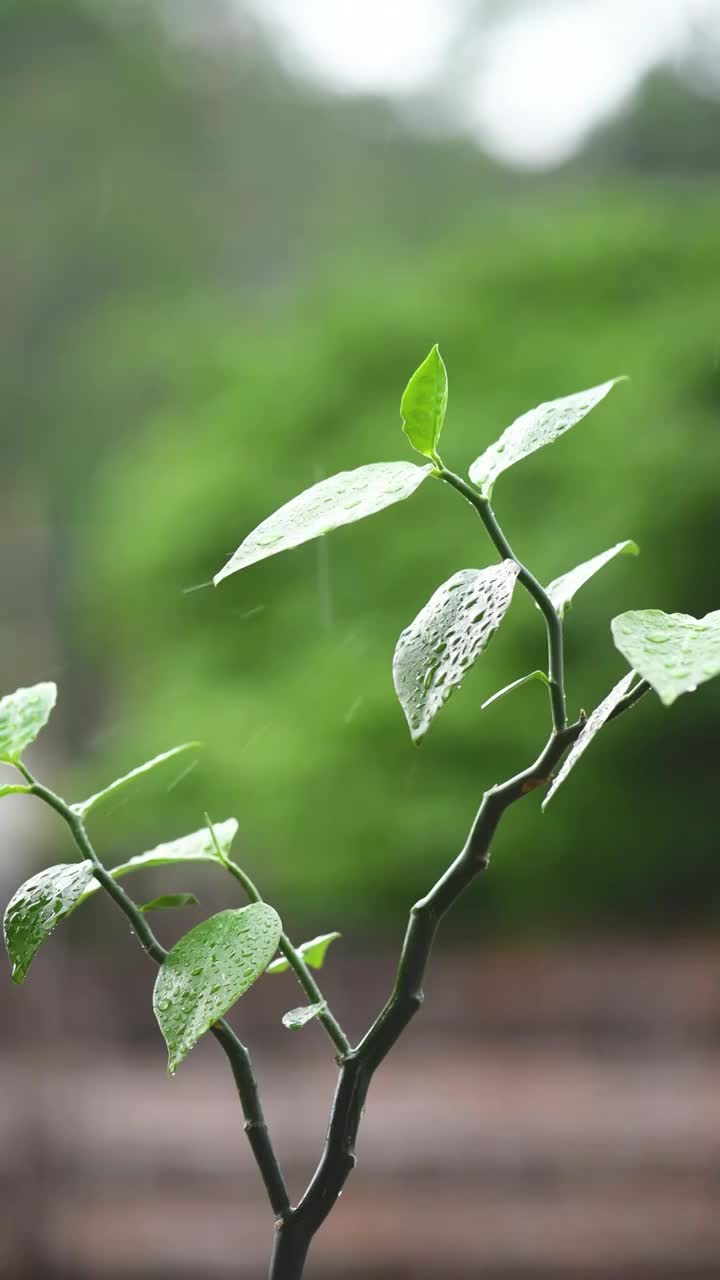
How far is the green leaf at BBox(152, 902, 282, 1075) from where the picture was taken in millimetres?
226

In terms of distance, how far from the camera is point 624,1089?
5.79 feet

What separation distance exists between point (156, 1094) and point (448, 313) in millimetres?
1419

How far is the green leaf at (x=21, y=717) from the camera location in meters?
0.27

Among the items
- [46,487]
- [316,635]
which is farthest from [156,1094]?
[46,487]

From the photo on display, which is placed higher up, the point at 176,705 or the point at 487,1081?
the point at 176,705

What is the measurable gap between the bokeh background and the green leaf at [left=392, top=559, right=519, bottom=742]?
4.37 feet

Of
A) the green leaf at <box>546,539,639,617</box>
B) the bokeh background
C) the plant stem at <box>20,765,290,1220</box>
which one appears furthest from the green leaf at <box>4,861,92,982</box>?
the bokeh background

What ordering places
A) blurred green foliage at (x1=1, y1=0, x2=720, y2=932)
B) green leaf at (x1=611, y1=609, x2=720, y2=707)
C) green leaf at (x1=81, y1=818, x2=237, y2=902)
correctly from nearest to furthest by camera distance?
green leaf at (x1=611, y1=609, x2=720, y2=707), green leaf at (x1=81, y1=818, x2=237, y2=902), blurred green foliage at (x1=1, y1=0, x2=720, y2=932)

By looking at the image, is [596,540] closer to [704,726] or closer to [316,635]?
[704,726]

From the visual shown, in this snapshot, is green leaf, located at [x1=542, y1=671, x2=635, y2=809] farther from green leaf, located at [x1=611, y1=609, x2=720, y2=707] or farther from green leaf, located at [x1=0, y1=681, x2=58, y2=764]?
green leaf, located at [x1=0, y1=681, x2=58, y2=764]

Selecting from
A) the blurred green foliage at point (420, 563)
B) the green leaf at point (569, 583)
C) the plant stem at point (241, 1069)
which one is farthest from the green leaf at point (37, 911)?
the blurred green foliage at point (420, 563)

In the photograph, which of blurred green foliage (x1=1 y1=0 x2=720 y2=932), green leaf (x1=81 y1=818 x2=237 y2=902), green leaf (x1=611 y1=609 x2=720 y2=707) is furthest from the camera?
blurred green foliage (x1=1 y1=0 x2=720 y2=932)

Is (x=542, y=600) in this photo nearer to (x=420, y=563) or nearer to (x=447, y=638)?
(x=447, y=638)

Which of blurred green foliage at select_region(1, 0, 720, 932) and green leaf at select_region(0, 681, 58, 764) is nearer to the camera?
green leaf at select_region(0, 681, 58, 764)
